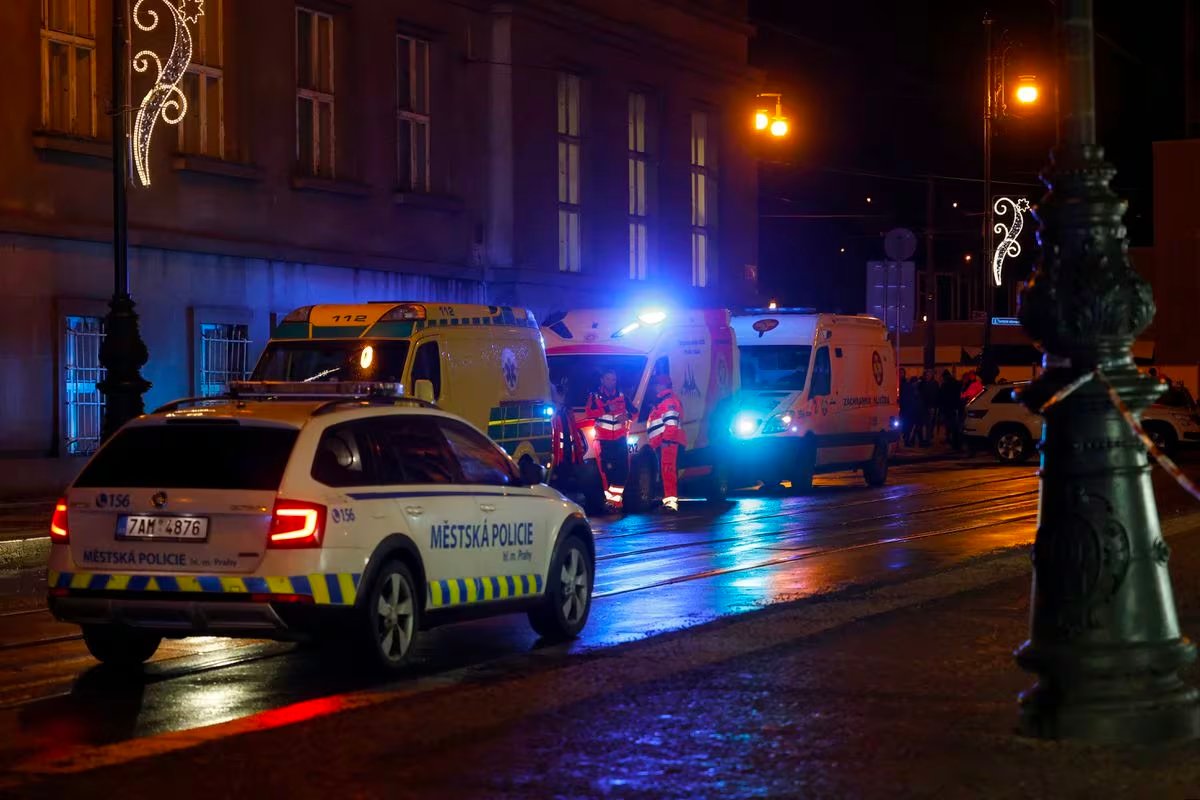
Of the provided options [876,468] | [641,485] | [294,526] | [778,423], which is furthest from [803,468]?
[294,526]

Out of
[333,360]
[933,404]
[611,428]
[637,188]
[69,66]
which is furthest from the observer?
[933,404]

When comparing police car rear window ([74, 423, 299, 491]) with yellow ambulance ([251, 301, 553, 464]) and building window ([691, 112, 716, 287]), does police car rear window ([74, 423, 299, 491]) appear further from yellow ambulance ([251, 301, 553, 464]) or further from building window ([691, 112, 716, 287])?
building window ([691, 112, 716, 287])

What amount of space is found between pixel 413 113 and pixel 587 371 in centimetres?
1125

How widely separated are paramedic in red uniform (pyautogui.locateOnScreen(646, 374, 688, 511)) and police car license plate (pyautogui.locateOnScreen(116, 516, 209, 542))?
14.6 meters

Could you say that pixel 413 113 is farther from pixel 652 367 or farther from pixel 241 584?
pixel 241 584

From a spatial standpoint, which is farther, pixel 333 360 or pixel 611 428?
pixel 611 428

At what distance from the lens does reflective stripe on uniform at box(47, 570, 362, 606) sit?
1060 cm

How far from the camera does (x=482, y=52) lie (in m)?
37.1

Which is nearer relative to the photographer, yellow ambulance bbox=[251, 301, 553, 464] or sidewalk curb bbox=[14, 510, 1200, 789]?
sidewalk curb bbox=[14, 510, 1200, 789]

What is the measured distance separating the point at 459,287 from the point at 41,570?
1900cm

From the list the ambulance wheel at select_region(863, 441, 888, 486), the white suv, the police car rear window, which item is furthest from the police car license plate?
the white suv

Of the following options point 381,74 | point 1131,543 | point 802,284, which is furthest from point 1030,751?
point 802,284

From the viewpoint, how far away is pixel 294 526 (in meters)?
10.7

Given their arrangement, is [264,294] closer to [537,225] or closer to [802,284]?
[537,225]
